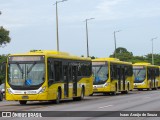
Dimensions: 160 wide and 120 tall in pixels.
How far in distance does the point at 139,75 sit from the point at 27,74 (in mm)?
33366

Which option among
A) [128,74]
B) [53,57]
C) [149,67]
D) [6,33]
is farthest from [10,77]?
[6,33]

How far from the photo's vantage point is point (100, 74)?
46031mm

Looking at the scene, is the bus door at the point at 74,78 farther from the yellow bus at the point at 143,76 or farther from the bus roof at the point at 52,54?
the yellow bus at the point at 143,76

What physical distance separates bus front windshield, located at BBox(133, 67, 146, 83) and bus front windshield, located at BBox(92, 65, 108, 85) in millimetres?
17485

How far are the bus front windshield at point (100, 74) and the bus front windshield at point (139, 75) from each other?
57.4 feet

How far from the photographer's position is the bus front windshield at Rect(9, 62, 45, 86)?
31.0 meters

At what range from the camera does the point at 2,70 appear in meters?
31.3

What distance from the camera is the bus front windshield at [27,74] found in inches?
1219

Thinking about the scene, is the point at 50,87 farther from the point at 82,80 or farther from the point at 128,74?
the point at 128,74

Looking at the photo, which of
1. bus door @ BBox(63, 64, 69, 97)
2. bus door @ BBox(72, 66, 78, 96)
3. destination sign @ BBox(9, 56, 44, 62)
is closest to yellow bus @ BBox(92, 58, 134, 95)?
bus door @ BBox(72, 66, 78, 96)

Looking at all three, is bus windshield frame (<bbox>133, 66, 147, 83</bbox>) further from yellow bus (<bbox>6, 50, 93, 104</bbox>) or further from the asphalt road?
yellow bus (<bbox>6, 50, 93, 104</bbox>)

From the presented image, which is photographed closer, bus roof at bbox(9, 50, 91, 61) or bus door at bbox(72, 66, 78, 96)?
bus roof at bbox(9, 50, 91, 61)

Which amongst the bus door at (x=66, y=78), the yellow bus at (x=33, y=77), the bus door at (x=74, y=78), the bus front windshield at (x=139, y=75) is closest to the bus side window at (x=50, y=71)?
the yellow bus at (x=33, y=77)

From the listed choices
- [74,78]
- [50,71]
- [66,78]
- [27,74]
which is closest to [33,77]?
[27,74]
